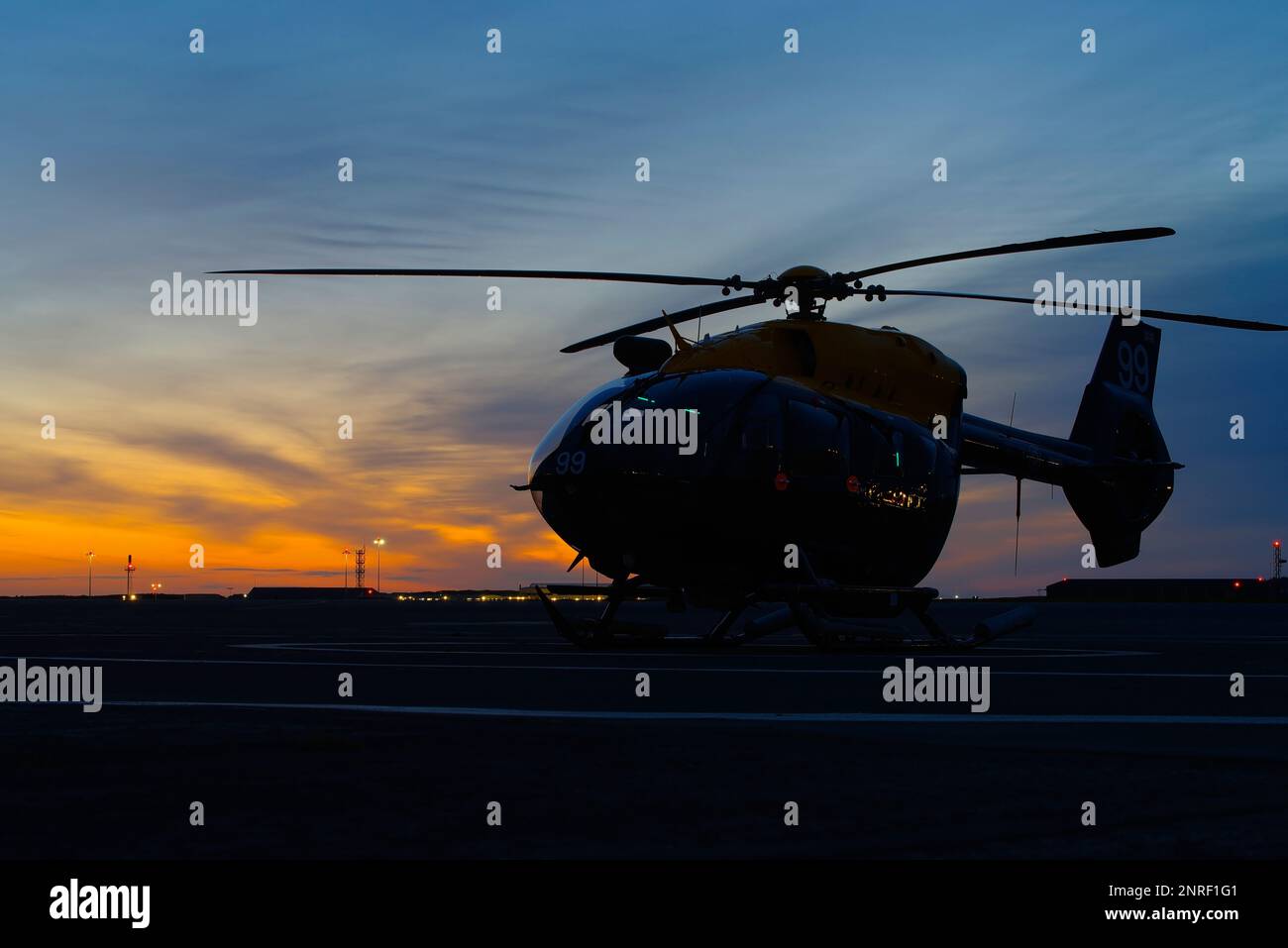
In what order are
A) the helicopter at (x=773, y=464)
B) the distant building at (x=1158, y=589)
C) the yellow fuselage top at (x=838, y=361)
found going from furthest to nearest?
1. the distant building at (x=1158, y=589)
2. the yellow fuselage top at (x=838, y=361)
3. the helicopter at (x=773, y=464)

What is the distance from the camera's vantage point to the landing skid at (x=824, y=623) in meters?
20.5

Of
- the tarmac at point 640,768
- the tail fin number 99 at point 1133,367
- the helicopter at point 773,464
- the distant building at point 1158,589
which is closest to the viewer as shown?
the tarmac at point 640,768

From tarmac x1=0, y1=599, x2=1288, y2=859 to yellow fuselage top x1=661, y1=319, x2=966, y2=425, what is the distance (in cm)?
713

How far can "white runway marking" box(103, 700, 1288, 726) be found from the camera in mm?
11078

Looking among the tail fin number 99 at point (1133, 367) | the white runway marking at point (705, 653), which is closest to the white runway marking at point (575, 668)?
the white runway marking at point (705, 653)

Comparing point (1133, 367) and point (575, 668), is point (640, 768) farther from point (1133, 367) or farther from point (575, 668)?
point (1133, 367)

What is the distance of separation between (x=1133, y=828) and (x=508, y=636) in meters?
23.3

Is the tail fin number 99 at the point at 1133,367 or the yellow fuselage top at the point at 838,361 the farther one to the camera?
the tail fin number 99 at the point at 1133,367

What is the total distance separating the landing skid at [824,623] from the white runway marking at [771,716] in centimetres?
871

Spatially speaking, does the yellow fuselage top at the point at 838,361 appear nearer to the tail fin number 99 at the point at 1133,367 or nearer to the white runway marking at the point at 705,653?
the white runway marking at the point at 705,653

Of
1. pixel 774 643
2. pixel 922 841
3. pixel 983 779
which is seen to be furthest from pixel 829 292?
pixel 922 841

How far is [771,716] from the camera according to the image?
37.3 feet

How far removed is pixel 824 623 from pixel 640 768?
12.7 m

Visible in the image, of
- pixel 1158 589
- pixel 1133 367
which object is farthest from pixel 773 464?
pixel 1158 589
